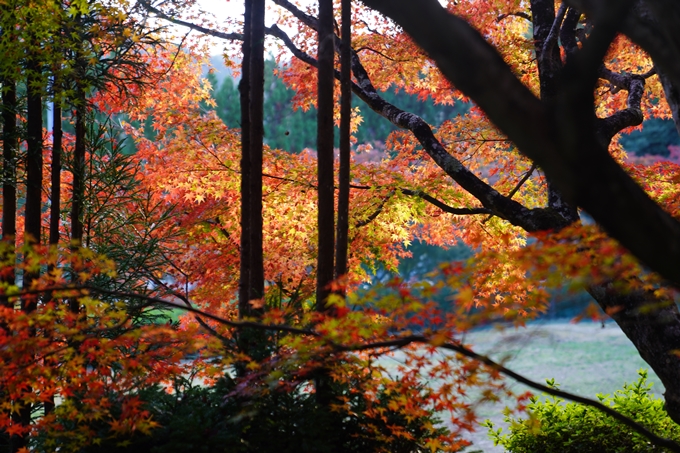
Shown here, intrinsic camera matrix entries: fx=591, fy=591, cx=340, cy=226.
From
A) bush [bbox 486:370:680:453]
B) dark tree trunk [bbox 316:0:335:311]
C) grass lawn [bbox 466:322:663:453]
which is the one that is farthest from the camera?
grass lawn [bbox 466:322:663:453]

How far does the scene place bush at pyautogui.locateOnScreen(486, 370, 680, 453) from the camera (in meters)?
5.63

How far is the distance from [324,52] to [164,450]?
9.80 feet

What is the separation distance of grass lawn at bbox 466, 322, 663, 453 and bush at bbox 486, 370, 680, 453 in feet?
36.4

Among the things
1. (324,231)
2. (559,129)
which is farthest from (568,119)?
(324,231)

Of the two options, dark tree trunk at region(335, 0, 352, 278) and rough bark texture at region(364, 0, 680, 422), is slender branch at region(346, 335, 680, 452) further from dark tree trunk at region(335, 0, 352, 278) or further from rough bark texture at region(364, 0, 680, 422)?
dark tree trunk at region(335, 0, 352, 278)

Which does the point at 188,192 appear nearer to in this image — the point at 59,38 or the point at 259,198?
the point at 59,38

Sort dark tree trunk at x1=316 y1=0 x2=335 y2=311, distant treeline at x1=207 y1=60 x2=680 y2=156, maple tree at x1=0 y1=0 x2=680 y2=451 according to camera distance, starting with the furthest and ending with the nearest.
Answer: distant treeline at x1=207 y1=60 x2=680 y2=156 < dark tree trunk at x1=316 y1=0 x2=335 y2=311 < maple tree at x1=0 y1=0 x2=680 y2=451

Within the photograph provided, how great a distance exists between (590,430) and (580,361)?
1652 centimetres

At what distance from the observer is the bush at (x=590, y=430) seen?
563cm

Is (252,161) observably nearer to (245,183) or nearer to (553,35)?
(245,183)

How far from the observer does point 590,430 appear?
573cm

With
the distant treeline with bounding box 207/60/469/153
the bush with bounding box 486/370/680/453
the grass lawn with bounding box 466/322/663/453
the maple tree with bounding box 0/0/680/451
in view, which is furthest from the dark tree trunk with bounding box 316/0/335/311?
the distant treeline with bounding box 207/60/469/153

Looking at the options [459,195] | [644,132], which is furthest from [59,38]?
[644,132]

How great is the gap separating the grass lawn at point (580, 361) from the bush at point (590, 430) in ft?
36.4
